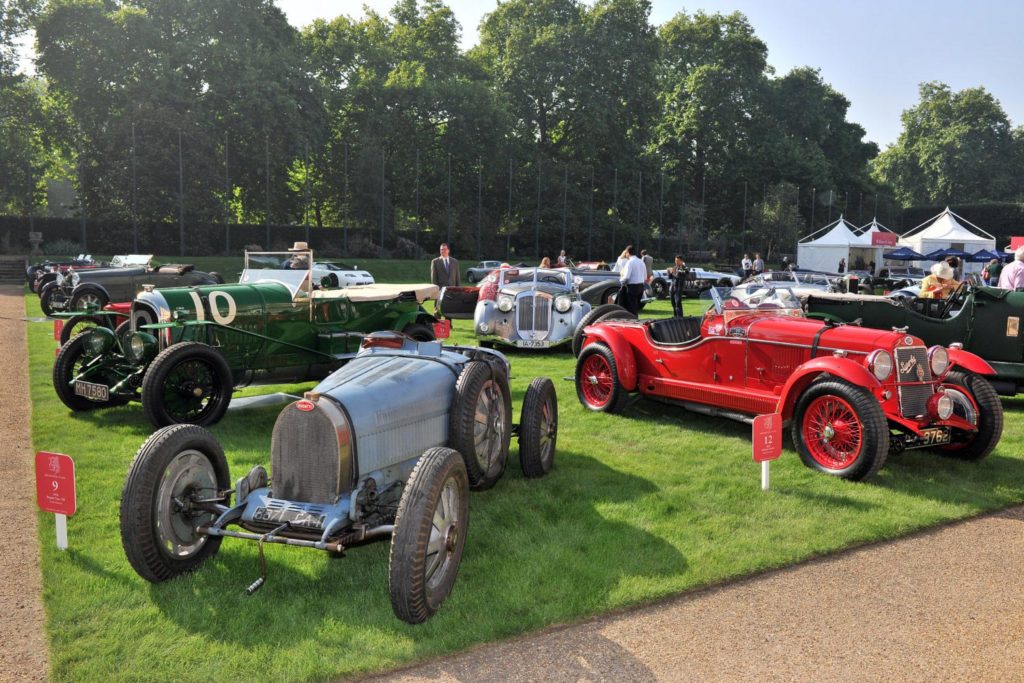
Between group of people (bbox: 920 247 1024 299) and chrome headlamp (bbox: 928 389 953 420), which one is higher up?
group of people (bbox: 920 247 1024 299)

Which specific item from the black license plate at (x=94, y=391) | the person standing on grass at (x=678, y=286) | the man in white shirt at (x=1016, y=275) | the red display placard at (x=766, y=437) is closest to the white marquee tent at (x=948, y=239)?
the person standing on grass at (x=678, y=286)

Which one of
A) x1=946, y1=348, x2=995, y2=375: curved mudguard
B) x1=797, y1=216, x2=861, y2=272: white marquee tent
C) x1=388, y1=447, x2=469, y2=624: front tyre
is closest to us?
x1=388, y1=447, x2=469, y2=624: front tyre

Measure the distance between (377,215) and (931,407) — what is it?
3975 cm

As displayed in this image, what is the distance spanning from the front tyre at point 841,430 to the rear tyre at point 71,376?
6823 millimetres

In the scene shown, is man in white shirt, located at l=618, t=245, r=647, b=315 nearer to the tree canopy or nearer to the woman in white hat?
the woman in white hat

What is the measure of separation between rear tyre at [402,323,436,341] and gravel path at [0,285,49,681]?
4.40 m

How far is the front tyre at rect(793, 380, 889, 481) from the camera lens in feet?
20.1

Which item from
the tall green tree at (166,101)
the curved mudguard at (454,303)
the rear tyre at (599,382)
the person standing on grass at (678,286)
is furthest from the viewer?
the tall green tree at (166,101)

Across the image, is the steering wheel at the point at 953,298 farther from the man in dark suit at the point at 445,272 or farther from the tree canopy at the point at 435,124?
the tree canopy at the point at 435,124

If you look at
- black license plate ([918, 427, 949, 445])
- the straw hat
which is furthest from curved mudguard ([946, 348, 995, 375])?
the straw hat

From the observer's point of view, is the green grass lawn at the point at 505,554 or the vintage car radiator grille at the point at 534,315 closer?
the green grass lawn at the point at 505,554

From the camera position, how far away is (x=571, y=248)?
165 ft

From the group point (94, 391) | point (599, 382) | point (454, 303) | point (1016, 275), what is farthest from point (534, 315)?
point (94, 391)

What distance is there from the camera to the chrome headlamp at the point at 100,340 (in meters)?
8.52
